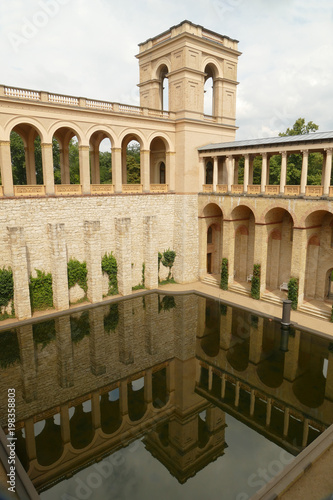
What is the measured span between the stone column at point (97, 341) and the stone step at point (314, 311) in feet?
40.6

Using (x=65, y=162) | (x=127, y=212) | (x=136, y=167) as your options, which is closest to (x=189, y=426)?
(x=127, y=212)

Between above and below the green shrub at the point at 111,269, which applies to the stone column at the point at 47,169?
above

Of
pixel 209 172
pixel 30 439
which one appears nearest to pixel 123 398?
pixel 30 439

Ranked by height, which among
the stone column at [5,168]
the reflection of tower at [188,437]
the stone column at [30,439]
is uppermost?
the stone column at [5,168]

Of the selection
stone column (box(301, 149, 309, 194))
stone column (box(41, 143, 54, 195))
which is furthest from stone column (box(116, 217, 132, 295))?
stone column (box(301, 149, 309, 194))

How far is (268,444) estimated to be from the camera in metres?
10.9

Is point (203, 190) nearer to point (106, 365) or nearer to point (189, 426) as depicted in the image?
point (106, 365)

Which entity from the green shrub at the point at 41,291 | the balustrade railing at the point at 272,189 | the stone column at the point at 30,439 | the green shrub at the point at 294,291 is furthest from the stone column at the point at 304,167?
the stone column at the point at 30,439

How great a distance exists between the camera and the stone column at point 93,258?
2231cm

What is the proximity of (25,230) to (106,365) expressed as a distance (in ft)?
32.1

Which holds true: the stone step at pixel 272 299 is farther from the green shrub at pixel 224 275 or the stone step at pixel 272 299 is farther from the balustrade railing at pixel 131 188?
the balustrade railing at pixel 131 188

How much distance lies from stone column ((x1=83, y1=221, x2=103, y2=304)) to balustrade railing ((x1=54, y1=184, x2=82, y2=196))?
2098 mm

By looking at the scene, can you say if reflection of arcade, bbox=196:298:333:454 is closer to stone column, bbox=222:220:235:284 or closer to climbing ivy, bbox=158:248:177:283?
stone column, bbox=222:220:235:284

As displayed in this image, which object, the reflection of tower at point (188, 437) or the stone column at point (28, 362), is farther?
the stone column at point (28, 362)
